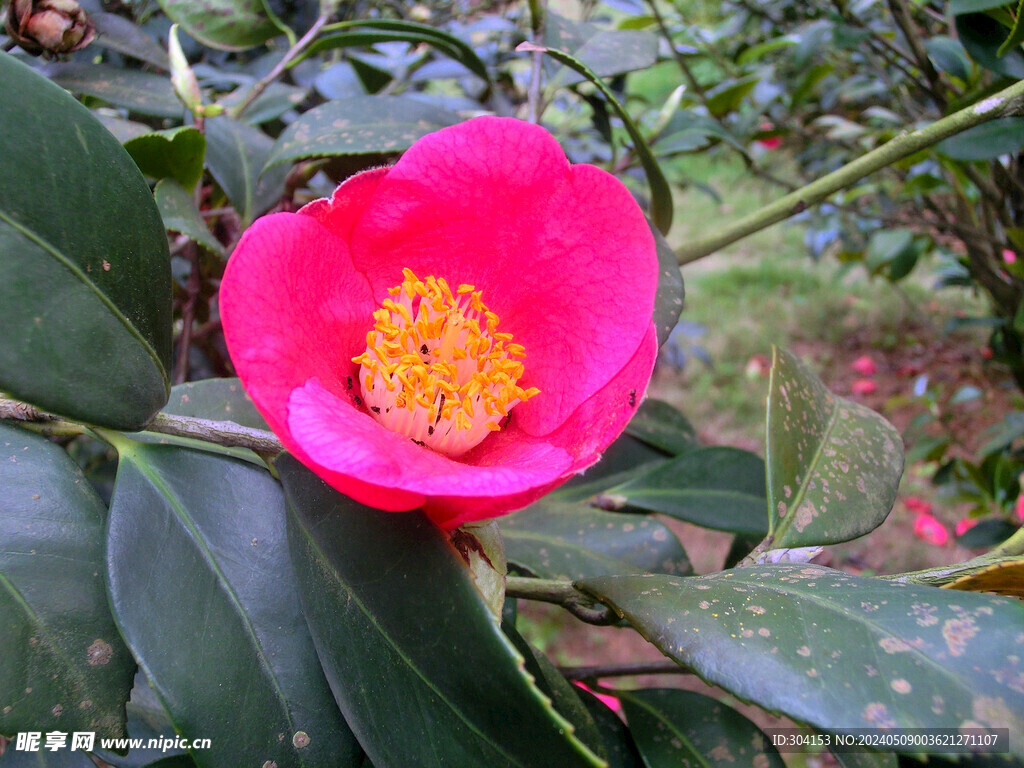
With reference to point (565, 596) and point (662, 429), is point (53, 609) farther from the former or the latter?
point (662, 429)

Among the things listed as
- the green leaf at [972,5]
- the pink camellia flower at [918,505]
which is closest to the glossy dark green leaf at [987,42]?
the green leaf at [972,5]

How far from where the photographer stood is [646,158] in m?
0.74

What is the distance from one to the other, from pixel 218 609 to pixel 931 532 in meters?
2.52

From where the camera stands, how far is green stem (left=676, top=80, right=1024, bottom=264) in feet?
2.31

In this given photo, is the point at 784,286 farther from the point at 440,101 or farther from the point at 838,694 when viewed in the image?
the point at 838,694

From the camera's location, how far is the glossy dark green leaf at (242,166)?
31.0 inches

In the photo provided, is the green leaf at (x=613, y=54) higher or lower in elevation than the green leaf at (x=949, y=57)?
lower

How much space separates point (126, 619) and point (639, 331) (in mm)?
390

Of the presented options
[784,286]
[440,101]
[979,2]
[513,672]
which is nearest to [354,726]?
[513,672]

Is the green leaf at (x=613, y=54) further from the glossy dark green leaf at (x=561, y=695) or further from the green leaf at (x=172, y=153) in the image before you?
the glossy dark green leaf at (x=561, y=695)

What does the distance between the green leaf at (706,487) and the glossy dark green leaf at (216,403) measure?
49 centimetres

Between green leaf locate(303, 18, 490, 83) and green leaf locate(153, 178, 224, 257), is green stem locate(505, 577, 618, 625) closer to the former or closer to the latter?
green leaf locate(153, 178, 224, 257)

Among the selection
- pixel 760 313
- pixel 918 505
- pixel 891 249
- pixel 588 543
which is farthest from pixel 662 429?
pixel 760 313

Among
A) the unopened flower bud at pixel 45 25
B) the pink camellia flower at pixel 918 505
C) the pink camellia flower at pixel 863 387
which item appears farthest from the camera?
the pink camellia flower at pixel 863 387
